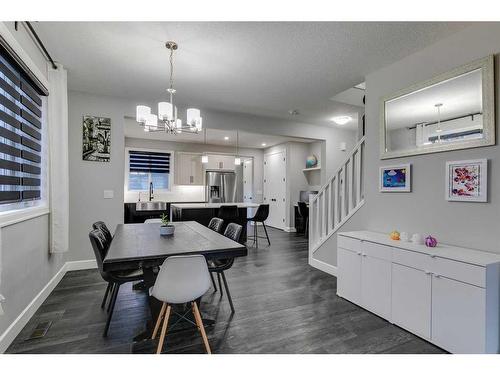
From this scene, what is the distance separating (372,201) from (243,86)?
7.37ft

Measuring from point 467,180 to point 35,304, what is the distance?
4.06 metres

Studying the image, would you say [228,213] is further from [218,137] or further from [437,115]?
[437,115]

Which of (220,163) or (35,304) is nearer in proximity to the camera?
(35,304)

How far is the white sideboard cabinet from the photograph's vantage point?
1666 mm

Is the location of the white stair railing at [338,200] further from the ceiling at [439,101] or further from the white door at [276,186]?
the white door at [276,186]

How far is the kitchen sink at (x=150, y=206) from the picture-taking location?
6307 mm

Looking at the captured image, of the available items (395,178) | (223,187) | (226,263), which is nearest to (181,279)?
(226,263)

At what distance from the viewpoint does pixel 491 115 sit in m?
1.95

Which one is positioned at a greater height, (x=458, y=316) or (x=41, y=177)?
(x=41, y=177)

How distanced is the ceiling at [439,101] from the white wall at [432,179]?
133mm

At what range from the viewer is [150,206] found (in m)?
6.47

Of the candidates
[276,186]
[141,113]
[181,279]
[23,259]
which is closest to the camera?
[181,279]

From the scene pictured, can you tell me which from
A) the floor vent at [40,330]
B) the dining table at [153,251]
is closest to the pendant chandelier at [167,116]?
the dining table at [153,251]
